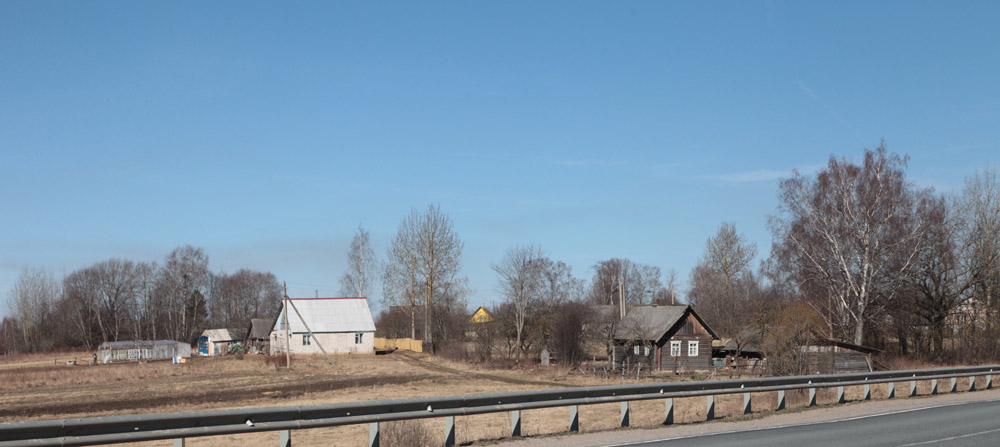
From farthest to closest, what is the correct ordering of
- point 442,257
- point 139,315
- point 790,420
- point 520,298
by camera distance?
point 139,315 → point 442,257 → point 520,298 → point 790,420

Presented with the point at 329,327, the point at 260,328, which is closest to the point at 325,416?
the point at 329,327

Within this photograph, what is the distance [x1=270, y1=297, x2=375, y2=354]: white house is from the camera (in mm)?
73125

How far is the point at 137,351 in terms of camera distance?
75688mm

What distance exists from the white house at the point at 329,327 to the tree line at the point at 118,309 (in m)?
33.1

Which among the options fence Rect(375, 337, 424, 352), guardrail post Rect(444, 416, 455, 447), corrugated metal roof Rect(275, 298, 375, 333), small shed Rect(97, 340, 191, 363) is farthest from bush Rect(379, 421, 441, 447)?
small shed Rect(97, 340, 191, 363)

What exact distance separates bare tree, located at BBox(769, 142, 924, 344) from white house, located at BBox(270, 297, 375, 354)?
4337 centimetres

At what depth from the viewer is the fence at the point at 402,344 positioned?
75.5 m

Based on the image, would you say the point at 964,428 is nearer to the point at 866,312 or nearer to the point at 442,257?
the point at 866,312

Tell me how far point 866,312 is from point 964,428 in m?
35.6

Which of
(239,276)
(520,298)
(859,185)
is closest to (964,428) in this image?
(859,185)

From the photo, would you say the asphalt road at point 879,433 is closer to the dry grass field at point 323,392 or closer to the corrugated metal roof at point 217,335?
the dry grass field at point 323,392

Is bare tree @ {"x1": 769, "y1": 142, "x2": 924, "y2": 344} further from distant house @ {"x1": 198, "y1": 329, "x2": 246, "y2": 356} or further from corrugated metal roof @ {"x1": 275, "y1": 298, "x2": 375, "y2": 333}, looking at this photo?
distant house @ {"x1": 198, "y1": 329, "x2": 246, "y2": 356}

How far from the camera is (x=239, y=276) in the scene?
124 metres

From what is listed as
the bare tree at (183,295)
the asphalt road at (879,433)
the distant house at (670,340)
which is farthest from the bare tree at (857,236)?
the bare tree at (183,295)
